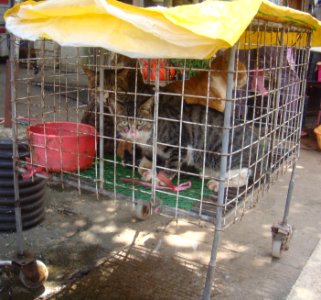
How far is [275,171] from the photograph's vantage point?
251 centimetres

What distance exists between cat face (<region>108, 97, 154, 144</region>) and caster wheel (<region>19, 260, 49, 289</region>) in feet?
3.12

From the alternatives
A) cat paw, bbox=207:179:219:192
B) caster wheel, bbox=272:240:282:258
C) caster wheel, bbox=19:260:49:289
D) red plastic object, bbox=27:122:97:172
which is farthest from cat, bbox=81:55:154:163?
caster wheel, bbox=272:240:282:258

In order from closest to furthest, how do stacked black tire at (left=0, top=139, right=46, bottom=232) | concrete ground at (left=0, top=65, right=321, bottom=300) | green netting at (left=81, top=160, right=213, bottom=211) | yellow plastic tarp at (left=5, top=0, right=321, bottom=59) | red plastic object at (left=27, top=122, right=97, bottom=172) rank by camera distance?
yellow plastic tarp at (left=5, top=0, right=321, bottom=59), green netting at (left=81, top=160, right=213, bottom=211), red plastic object at (left=27, top=122, right=97, bottom=172), concrete ground at (left=0, top=65, right=321, bottom=300), stacked black tire at (left=0, top=139, right=46, bottom=232)

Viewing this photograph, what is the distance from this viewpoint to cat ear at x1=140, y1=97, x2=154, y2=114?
7.71 feet

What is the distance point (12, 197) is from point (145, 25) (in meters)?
1.93

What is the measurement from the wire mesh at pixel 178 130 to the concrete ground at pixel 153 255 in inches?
13.0

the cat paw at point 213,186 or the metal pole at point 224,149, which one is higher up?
the metal pole at point 224,149

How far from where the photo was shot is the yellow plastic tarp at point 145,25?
4.58 ft

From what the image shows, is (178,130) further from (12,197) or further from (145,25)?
(12,197)

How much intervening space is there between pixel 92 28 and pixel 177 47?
15.3 inches

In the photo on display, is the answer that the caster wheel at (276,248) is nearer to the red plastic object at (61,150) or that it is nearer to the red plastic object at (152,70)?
the red plastic object at (152,70)

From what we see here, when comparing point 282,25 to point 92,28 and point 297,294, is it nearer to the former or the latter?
point 92,28

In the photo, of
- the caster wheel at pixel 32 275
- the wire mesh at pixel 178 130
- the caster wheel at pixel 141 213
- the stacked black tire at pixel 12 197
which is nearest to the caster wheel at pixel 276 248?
the wire mesh at pixel 178 130

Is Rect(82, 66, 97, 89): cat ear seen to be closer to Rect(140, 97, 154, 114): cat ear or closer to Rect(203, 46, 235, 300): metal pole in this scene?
Rect(140, 97, 154, 114): cat ear
